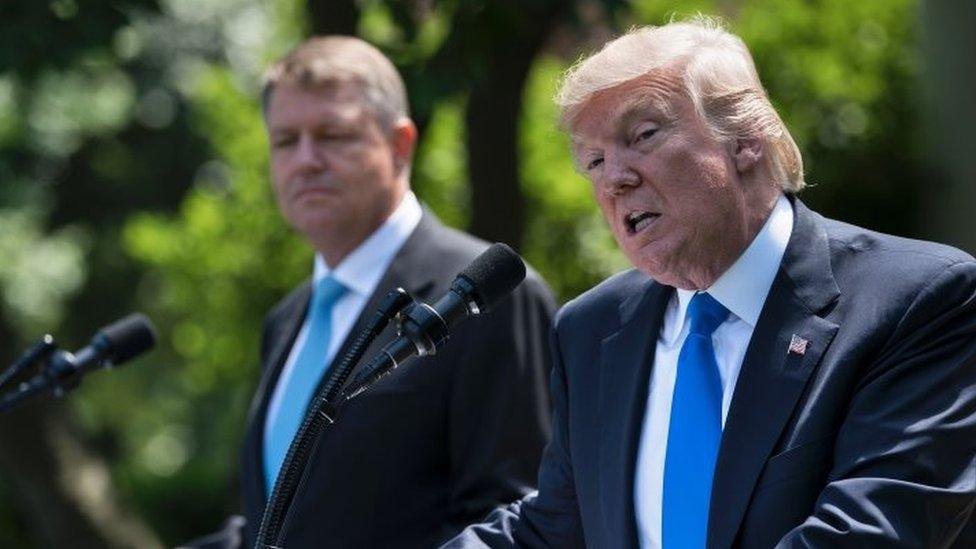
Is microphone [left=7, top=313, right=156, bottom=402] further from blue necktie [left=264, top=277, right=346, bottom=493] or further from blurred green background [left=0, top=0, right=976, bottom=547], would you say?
blurred green background [left=0, top=0, right=976, bottom=547]

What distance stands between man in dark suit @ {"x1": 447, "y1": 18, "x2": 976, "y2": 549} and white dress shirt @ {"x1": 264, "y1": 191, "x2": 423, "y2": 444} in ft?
4.09

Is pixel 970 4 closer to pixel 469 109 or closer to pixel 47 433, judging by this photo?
pixel 469 109

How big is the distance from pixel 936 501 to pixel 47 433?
6481 millimetres

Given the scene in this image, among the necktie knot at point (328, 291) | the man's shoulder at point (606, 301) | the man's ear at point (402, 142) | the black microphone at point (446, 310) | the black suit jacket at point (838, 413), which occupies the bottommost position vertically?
the black suit jacket at point (838, 413)

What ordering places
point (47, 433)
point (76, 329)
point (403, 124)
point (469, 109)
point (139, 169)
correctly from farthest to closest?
point (76, 329), point (139, 169), point (47, 433), point (469, 109), point (403, 124)

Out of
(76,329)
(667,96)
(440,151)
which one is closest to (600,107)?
(667,96)

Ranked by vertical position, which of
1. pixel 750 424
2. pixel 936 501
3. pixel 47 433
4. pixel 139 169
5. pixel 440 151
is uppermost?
pixel 139 169

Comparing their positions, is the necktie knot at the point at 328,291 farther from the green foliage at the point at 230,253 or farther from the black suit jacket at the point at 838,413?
the green foliage at the point at 230,253

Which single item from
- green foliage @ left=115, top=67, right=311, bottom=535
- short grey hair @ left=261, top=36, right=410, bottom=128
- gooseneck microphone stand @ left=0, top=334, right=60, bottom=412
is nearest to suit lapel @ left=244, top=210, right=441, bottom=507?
short grey hair @ left=261, top=36, right=410, bottom=128

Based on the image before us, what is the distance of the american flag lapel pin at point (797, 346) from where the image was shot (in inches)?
128

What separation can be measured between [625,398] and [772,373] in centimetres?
39

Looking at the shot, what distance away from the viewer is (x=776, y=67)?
Answer: 30.8ft

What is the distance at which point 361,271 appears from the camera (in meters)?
4.88

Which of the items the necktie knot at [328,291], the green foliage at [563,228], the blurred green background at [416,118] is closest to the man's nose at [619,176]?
the necktie knot at [328,291]
